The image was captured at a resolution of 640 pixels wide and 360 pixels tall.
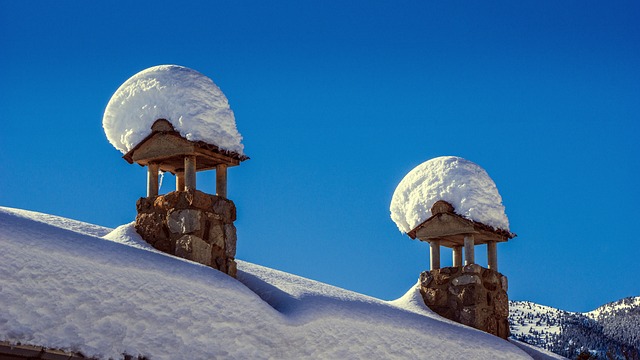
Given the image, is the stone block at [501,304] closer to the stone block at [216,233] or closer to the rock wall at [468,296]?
the rock wall at [468,296]

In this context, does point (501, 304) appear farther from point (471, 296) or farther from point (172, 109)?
point (172, 109)

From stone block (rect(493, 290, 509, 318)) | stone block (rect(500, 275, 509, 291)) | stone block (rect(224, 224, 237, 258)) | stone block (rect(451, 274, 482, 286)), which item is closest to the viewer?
stone block (rect(224, 224, 237, 258))

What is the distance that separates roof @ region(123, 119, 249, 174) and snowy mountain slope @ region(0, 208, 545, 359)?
1.32m

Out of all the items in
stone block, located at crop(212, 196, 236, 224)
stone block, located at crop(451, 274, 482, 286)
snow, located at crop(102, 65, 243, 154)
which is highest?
snow, located at crop(102, 65, 243, 154)

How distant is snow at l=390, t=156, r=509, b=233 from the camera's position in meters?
17.5

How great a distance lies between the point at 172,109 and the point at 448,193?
637 centimetres

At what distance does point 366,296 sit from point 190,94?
516 centimetres

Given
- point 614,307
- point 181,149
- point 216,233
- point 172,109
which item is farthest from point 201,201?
point 614,307

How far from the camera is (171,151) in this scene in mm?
13812

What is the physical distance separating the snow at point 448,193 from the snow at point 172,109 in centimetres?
511

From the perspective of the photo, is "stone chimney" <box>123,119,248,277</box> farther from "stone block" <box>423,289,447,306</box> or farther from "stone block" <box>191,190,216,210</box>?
"stone block" <box>423,289,447,306</box>

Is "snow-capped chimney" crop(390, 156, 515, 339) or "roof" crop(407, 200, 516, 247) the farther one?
"roof" crop(407, 200, 516, 247)

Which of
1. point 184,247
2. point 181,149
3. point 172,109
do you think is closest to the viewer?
point 184,247

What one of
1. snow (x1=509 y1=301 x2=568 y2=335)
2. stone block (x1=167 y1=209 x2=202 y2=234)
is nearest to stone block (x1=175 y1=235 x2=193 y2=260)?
stone block (x1=167 y1=209 x2=202 y2=234)
